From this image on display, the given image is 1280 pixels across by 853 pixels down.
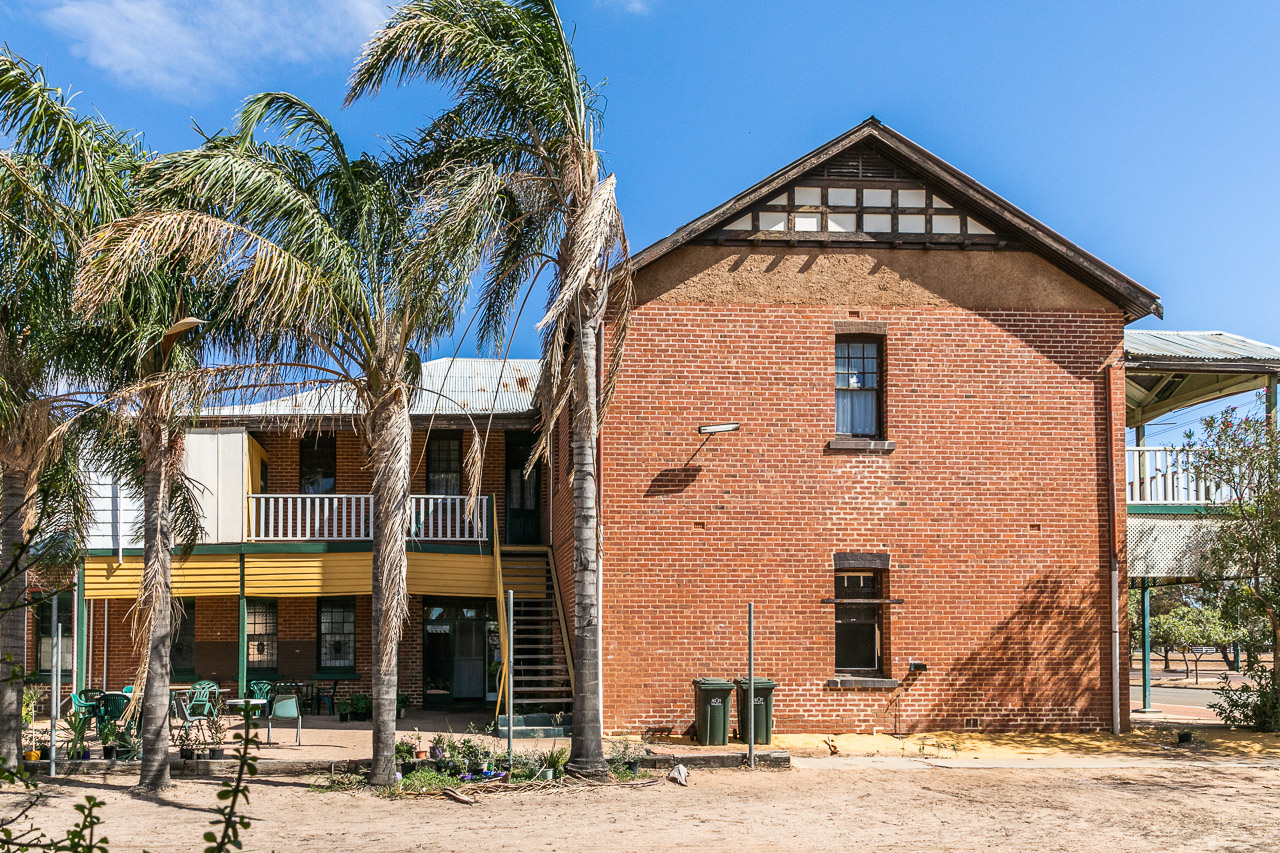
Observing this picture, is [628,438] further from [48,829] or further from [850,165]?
[48,829]

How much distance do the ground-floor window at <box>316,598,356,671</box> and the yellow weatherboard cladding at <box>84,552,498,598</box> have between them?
2.41m

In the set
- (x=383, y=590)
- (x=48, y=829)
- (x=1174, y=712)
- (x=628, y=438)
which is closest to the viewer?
(x=48, y=829)

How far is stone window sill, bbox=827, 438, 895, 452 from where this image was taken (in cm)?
1631

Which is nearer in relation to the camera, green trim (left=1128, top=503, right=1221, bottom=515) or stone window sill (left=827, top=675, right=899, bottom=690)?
stone window sill (left=827, top=675, right=899, bottom=690)

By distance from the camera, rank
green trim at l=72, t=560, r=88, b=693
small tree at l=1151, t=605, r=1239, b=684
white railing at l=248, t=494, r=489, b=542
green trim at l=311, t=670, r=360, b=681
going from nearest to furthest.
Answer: white railing at l=248, t=494, r=489, b=542
green trim at l=72, t=560, r=88, b=693
green trim at l=311, t=670, r=360, b=681
small tree at l=1151, t=605, r=1239, b=684

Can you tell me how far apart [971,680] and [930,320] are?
5258mm

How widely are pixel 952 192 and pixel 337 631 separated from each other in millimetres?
14097

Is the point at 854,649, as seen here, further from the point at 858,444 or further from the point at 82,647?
the point at 82,647

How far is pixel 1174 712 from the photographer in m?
21.7

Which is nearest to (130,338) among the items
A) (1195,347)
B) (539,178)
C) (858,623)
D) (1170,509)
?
(539,178)

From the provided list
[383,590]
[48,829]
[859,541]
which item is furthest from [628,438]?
[48,829]

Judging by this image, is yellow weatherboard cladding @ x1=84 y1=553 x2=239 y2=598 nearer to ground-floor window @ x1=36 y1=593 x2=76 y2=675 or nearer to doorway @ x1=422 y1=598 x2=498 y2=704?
ground-floor window @ x1=36 y1=593 x2=76 y2=675

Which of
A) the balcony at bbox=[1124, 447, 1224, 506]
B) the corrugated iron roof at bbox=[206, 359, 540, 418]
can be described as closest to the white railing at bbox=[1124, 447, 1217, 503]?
the balcony at bbox=[1124, 447, 1224, 506]

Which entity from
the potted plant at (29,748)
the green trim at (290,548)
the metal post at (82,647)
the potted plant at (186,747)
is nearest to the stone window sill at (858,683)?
the green trim at (290,548)
